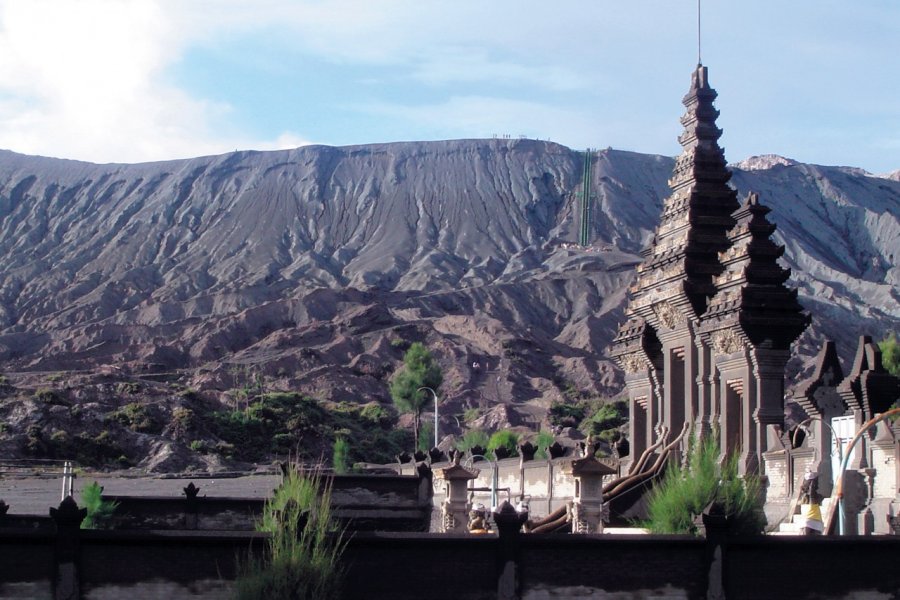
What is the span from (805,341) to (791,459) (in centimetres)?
11149

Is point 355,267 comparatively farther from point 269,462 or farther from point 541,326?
point 269,462

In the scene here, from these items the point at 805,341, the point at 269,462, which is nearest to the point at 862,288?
the point at 805,341

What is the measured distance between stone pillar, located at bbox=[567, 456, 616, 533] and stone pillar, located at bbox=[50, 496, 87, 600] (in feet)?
36.5

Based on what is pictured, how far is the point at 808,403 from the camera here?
2738cm

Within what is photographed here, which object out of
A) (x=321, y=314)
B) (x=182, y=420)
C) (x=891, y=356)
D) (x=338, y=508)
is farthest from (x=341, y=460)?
(x=321, y=314)

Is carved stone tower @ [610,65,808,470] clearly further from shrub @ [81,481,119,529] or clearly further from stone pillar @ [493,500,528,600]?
shrub @ [81,481,119,529]

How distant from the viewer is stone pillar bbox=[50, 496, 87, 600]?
17.3m

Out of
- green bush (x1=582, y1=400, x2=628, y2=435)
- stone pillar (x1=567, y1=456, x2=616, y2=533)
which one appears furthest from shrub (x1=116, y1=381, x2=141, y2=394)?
stone pillar (x1=567, y1=456, x2=616, y2=533)

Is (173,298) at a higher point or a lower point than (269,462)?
higher

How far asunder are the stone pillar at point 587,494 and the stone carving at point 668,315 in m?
10.0

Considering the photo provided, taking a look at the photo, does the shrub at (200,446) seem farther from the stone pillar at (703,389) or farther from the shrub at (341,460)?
the stone pillar at (703,389)

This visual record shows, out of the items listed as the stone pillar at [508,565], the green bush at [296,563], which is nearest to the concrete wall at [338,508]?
the stone pillar at [508,565]

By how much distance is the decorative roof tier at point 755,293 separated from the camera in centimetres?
3130

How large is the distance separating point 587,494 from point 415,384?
6823 cm
